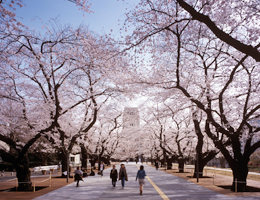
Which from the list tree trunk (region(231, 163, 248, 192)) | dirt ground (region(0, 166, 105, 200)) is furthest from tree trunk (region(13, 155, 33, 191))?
tree trunk (region(231, 163, 248, 192))

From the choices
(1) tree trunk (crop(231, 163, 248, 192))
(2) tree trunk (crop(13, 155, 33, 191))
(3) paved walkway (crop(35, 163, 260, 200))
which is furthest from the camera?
(2) tree trunk (crop(13, 155, 33, 191))

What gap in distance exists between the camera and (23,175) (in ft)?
50.0

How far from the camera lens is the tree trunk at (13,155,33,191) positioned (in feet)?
49.2

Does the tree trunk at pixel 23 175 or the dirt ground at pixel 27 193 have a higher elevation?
the tree trunk at pixel 23 175

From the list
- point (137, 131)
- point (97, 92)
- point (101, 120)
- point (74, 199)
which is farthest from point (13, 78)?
point (137, 131)

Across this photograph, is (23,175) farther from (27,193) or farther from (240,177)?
(240,177)

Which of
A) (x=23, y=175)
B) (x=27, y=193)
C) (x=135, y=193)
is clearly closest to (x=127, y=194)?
(x=135, y=193)

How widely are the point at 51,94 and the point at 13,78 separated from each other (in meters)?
3.06

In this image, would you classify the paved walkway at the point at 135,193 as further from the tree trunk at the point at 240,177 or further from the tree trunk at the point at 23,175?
the tree trunk at the point at 23,175

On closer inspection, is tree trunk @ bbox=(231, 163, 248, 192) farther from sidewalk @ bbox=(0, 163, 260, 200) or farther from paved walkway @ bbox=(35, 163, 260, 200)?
paved walkway @ bbox=(35, 163, 260, 200)

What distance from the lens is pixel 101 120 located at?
41.1 m

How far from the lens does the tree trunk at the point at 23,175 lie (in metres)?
15.0

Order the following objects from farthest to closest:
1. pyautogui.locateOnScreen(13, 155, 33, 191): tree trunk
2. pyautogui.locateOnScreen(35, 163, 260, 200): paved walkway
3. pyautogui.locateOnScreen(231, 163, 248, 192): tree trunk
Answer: pyautogui.locateOnScreen(13, 155, 33, 191): tree trunk
pyautogui.locateOnScreen(231, 163, 248, 192): tree trunk
pyautogui.locateOnScreen(35, 163, 260, 200): paved walkway

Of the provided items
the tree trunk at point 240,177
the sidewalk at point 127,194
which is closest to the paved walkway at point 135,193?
the sidewalk at point 127,194
